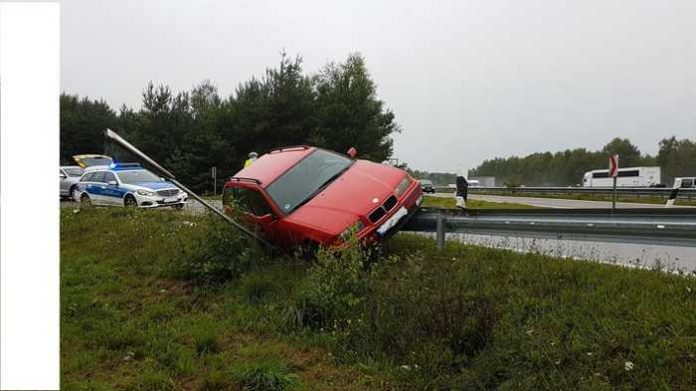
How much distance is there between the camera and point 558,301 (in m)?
4.53

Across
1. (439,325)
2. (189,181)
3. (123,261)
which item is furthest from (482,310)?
(189,181)

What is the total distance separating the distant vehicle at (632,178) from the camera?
5012 centimetres

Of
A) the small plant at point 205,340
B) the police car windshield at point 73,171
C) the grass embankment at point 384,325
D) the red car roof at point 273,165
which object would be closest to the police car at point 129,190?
the police car windshield at point 73,171

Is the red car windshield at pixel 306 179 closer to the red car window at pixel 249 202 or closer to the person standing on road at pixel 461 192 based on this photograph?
the red car window at pixel 249 202

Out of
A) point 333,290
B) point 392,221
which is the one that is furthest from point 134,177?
point 333,290

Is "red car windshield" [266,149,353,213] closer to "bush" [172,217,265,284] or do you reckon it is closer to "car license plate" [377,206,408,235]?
"bush" [172,217,265,284]

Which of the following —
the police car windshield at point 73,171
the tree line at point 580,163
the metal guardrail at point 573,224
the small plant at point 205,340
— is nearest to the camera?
the small plant at point 205,340

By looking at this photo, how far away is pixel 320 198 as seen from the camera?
22.0 ft

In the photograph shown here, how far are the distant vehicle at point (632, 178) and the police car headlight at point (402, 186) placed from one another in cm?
4898

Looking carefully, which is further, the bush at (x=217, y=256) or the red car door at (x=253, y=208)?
the red car door at (x=253, y=208)

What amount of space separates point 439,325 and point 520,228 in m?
2.35

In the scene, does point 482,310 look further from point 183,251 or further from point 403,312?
point 183,251

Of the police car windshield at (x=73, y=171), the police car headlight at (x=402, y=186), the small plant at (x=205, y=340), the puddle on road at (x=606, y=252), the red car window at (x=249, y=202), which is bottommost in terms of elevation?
the small plant at (x=205, y=340)

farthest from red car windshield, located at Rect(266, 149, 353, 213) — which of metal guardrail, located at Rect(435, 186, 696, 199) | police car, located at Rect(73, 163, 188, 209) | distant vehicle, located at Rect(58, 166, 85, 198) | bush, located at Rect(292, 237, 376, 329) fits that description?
metal guardrail, located at Rect(435, 186, 696, 199)
